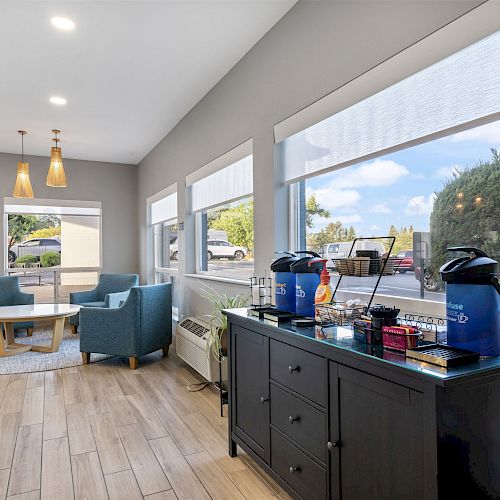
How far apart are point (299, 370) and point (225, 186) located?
2400 millimetres

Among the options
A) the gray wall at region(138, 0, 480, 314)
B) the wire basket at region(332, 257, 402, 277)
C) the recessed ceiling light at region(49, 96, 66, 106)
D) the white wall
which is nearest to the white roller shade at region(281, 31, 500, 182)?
the gray wall at region(138, 0, 480, 314)

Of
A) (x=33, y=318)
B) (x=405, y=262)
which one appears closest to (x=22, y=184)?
(x=33, y=318)

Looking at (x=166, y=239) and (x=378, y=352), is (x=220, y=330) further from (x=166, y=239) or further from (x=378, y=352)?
(x=166, y=239)

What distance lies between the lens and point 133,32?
2.98 meters

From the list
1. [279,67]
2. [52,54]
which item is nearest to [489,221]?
[279,67]

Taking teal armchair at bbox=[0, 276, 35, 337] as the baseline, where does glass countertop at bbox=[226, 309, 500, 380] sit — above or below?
above

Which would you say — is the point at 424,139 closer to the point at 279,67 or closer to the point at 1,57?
the point at 279,67

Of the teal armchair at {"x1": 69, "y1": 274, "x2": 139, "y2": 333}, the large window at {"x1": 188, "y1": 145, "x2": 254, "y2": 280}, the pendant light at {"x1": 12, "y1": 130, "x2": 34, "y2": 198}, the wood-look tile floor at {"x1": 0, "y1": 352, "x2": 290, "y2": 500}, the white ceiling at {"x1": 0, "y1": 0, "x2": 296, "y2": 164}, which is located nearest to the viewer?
the wood-look tile floor at {"x1": 0, "y1": 352, "x2": 290, "y2": 500}

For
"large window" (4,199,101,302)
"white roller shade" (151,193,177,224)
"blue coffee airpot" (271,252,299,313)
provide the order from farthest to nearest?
"large window" (4,199,101,302) → "white roller shade" (151,193,177,224) → "blue coffee airpot" (271,252,299,313)

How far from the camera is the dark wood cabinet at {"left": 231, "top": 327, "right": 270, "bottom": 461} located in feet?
6.63

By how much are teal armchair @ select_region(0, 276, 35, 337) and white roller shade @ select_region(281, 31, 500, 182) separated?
15.2ft

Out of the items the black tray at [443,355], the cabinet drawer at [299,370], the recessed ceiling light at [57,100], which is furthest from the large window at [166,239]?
the black tray at [443,355]

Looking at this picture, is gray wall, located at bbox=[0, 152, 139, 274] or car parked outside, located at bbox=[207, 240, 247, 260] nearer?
car parked outside, located at bbox=[207, 240, 247, 260]

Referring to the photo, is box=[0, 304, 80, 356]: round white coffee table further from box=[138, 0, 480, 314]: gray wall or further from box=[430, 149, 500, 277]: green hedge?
box=[430, 149, 500, 277]: green hedge
